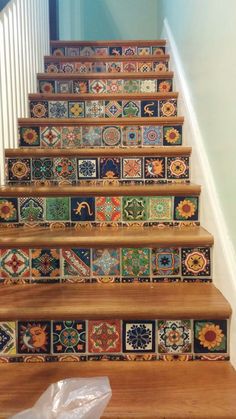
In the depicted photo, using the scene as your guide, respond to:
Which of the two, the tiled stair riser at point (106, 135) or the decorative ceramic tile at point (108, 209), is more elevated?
the tiled stair riser at point (106, 135)

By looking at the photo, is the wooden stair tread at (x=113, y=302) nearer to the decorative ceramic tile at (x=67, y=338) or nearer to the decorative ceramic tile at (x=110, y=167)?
the decorative ceramic tile at (x=67, y=338)

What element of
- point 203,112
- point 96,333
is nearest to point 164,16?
point 203,112

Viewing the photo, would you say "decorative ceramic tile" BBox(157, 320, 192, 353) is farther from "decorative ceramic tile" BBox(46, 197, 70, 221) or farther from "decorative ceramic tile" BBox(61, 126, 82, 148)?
"decorative ceramic tile" BBox(61, 126, 82, 148)

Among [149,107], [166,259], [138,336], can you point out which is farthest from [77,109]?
[138,336]

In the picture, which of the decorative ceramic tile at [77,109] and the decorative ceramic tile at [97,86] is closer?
the decorative ceramic tile at [77,109]

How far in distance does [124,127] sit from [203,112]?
50 cm

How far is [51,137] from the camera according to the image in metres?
1.93

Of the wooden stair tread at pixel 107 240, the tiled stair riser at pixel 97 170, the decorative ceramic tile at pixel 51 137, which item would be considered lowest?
the wooden stair tread at pixel 107 240

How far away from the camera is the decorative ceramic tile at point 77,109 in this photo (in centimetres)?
211

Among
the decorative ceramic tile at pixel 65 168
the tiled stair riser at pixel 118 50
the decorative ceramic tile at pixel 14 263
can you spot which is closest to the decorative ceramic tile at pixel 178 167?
the decorative ceramic tile at pixel 65 168

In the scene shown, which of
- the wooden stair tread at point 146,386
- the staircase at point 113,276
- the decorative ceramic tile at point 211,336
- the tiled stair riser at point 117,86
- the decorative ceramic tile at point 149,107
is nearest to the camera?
the wooden stair tread at point 146,386

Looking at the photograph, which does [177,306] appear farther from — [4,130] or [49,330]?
[4,130]

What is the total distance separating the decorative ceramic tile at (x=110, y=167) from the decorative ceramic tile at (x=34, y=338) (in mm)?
841

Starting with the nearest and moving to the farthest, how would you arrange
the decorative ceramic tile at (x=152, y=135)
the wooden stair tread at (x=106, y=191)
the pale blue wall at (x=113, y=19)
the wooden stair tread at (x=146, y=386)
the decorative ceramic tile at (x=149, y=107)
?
1. the wooden stair tread at (x=146, y=386)
2. the wooden stair tread at (x=106, y=191)
3. the decorative ceramic tile at (x=152, y=135)
4. the decorative ceramic tile at (x=149, y=107)
5. the pale blue wall at (x=113, y=19)
